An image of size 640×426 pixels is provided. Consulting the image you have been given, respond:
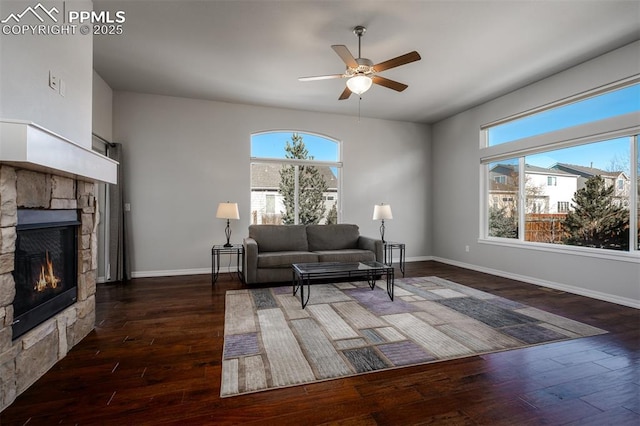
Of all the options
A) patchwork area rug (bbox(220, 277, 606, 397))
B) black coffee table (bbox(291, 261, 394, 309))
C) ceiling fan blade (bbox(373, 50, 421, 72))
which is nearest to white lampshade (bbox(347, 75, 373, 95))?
ceiling fan blade (bbox(373, 50, 421, 72))

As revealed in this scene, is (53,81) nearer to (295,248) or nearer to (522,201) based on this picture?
(295,248)

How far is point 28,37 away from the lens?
1.94 metres

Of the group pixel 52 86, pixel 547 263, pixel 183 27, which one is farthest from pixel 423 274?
pixel 52 86

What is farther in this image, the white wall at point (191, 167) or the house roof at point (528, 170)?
the white wall at point (191, 167)

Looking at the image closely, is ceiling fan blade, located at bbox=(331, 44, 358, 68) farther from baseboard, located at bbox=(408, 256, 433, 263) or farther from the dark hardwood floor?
baseboard, located at bbox=(408, 256, 433, 263)

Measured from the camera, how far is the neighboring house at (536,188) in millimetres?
4340

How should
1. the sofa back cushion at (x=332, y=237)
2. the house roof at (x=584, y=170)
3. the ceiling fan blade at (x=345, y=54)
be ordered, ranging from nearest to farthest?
the ceiling fan blade at (x=345, y=54) → the house roof at (x=584, y=170) → the sofa back cushion at (x=332, y=237)

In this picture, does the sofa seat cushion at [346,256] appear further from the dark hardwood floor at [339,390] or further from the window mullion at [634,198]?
the window mullion at [634,198]

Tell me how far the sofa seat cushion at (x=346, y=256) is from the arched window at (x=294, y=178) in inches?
53.9

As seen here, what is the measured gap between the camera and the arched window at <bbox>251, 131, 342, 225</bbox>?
18.7 ft

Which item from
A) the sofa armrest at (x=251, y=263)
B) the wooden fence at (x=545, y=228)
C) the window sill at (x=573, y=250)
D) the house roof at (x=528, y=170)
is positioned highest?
the house roof at (x=528, y=170)

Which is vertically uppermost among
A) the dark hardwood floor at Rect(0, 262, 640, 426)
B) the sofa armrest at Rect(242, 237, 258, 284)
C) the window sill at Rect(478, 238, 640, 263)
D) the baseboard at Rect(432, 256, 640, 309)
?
the window sill at Rect(478, 238, 640, 263)

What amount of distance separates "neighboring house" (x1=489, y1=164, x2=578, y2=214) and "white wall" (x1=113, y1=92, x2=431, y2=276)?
241 cm

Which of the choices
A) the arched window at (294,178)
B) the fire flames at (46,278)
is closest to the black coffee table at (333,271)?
the fire flames at (46,278)
